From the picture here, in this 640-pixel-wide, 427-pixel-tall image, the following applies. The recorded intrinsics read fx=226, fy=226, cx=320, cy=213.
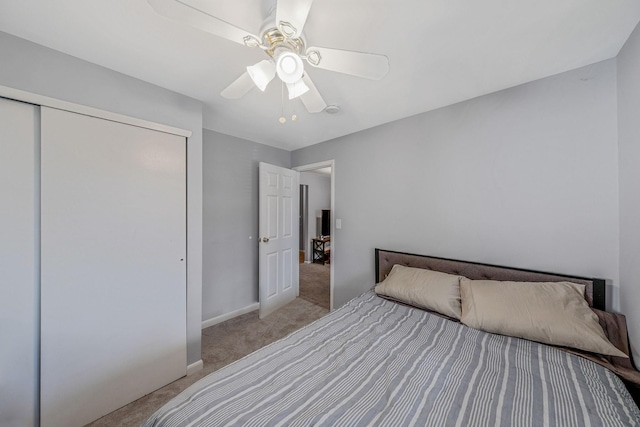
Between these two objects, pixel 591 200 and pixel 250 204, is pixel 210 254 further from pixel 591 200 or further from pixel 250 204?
pixel 591 200

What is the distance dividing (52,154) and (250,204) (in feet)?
5.94

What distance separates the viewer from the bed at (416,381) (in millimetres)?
801

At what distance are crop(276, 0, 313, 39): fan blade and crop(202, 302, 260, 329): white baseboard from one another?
2802 millimetres

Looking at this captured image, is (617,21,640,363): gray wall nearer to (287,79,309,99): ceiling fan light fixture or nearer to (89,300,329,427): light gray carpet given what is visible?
(287,79,309,99): ceiling fan light fixture

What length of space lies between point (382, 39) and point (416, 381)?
1685 mm

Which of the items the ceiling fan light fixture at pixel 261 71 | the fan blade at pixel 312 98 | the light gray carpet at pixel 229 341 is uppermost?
the ceiling fan light fixture at pixel 261 71

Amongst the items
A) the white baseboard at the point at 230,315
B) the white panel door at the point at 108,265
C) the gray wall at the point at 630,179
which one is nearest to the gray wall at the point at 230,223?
the white baseboard at the point at 230,315

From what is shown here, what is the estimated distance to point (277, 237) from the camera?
3066 mm

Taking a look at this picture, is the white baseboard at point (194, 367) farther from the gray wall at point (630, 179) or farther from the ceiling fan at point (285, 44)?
the gray wall at point (630, 179)

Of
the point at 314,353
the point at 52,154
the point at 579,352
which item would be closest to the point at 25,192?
the point at 52,154

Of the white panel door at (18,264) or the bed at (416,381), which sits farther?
the white panel door at (18,264)

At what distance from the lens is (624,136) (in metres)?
1.27

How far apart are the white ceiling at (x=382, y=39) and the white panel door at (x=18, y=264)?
518 mm

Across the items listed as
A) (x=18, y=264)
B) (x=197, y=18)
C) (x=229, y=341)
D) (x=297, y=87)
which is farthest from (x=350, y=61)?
(x=229, y=341)
